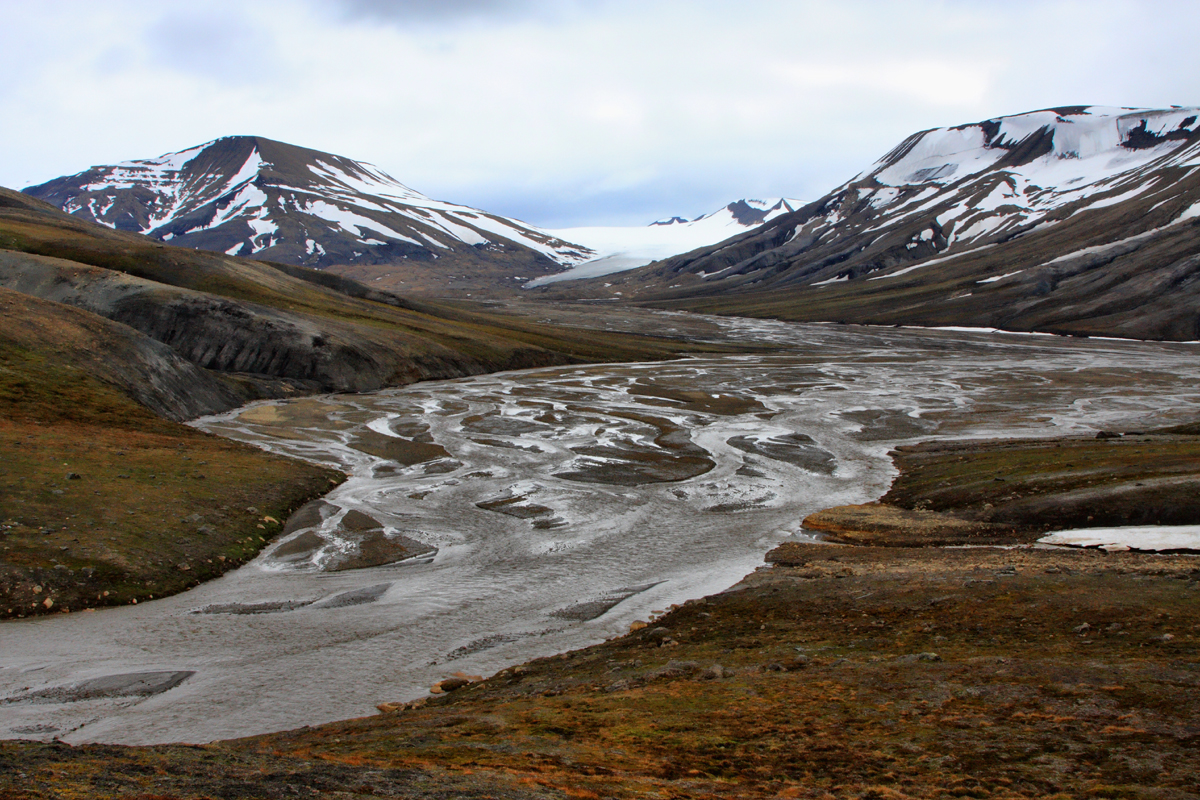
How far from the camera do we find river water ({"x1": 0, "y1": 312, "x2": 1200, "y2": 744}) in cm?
2091

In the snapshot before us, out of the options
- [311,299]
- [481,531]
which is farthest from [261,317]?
[481,531]

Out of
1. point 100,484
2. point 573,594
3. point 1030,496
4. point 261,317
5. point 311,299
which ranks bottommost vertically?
point 573,594

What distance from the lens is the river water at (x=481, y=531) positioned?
20.9 m

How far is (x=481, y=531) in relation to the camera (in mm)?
36906

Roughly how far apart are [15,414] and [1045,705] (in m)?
49.4

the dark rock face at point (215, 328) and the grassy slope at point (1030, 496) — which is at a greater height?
the dark rock face at point (215, 328)

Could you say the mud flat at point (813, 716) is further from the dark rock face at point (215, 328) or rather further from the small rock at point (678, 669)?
the dark rock face at point (215, 328)

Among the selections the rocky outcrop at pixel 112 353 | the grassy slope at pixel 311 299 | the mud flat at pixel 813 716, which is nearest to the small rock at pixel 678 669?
the mud flat at pixel 813 716

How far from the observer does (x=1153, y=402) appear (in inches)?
3108

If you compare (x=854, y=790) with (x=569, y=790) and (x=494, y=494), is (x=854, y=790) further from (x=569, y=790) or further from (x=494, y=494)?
(x=494, y=494)

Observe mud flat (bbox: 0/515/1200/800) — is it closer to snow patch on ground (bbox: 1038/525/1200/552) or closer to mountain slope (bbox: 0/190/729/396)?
snow patch on ground (bbox: 1038/525/1200/552)

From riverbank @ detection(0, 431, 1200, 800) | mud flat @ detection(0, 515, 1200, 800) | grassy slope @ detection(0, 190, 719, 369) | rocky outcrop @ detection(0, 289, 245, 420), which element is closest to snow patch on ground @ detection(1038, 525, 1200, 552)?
riverbank @ detection(0, 431, 1200, 800)

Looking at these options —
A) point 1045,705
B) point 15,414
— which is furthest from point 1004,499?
point 15,414

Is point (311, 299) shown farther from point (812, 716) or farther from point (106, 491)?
point (812, 716)
